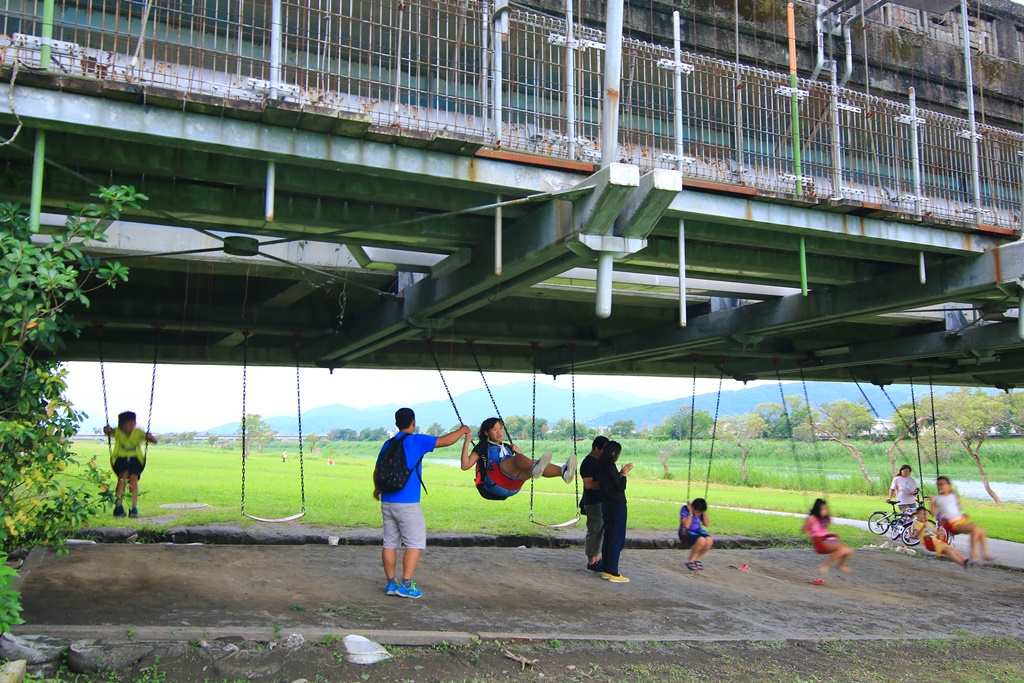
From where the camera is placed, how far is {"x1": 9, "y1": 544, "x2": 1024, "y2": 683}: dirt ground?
6.38 metres

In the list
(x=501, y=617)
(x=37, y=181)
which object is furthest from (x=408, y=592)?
(x=37, y=181)

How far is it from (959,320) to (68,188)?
1376 centimetres

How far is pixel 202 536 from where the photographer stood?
439 inches

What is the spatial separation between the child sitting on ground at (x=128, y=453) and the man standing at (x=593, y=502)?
6976 millimetres

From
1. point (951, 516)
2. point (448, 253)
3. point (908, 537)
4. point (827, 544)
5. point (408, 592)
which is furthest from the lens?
point (908, 537)

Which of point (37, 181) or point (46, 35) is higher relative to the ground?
point (46, 35)

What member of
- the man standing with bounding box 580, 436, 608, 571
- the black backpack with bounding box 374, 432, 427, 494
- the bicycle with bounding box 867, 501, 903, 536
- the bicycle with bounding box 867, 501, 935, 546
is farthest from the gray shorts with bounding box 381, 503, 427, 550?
the bicycle with bounding box 867, 501, 903, 536

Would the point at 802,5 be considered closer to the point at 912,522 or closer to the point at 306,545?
the point at 912,522

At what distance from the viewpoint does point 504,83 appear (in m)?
8.82

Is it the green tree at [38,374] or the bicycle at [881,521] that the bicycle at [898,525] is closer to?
the bicycle at [881,521]

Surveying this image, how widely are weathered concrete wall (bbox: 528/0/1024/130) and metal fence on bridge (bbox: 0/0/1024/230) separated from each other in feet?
11.3

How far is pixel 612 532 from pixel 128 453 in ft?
25.2

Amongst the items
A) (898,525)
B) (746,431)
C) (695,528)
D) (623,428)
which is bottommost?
(898,525)

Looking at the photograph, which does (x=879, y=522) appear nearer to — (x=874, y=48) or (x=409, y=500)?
(x=874, y=48)
